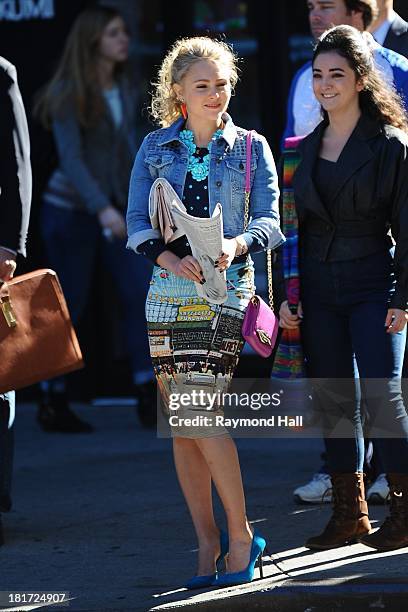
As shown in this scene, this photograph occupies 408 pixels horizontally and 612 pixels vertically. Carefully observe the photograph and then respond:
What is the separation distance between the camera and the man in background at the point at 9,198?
570cm

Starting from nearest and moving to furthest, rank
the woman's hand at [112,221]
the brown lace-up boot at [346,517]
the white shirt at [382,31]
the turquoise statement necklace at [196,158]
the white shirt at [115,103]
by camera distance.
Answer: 1. the turquoise statement necklace at [196,158]
2. the brown lace-up boot at [346,517]
3. the white shirt at [382,31]
4. the woman's hand at [112,221]
5. the white shirt at [115,103]

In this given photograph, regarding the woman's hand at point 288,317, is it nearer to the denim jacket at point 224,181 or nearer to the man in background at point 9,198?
the denim jacket at point 224,181

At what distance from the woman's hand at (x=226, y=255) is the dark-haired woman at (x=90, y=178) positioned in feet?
10.1

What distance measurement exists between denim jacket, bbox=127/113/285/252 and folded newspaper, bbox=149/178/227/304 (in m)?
0.07

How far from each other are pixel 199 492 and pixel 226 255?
885mm

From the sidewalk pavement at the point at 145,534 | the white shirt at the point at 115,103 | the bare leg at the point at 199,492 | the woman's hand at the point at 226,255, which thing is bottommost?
the sidewalk pavement at the point at 145,534

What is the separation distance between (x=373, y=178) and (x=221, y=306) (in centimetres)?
78

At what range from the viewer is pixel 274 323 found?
5.08m

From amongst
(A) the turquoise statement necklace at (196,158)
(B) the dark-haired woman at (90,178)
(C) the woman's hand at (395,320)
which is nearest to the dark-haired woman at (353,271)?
(C) the woman's hand at (395,320)

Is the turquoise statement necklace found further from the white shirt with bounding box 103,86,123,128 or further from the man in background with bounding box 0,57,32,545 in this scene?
the white shirt with bounding box 103,86,123,128

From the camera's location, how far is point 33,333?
5477 millimetres

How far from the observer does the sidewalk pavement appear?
4836mm

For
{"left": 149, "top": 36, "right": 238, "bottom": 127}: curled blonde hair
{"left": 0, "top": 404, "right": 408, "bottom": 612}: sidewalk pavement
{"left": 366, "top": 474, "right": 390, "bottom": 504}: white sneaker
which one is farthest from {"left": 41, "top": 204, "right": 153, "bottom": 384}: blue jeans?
{"left": 149, "top": 36, "right": 238, "bottom": 127}: curled blonde hair

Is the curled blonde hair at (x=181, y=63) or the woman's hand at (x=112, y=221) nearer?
the curled blonde hair at (x=181, y=63)
